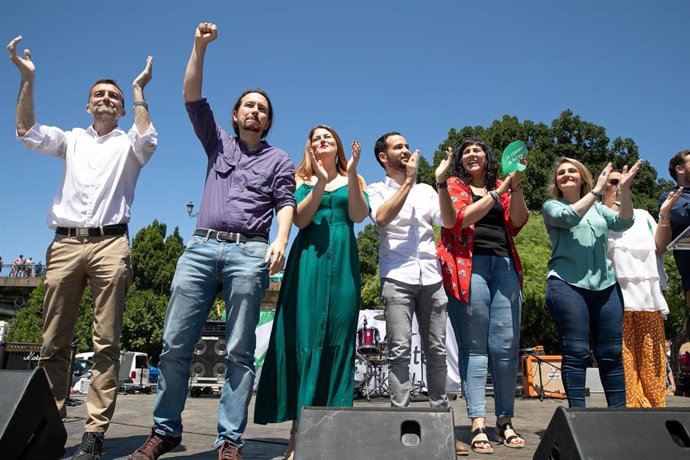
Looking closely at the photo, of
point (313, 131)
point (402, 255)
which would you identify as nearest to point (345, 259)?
point (402, 255)

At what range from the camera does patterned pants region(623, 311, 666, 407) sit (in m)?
3.94

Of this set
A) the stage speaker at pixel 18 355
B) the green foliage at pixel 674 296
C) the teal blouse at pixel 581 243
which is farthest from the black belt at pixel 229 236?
the green foliage at pixel 674 296

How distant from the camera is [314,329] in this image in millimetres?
3141

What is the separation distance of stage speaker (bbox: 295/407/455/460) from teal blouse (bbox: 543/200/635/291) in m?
1.93

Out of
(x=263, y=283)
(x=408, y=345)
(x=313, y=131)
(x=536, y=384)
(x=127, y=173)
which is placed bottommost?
(x=536, y=384)

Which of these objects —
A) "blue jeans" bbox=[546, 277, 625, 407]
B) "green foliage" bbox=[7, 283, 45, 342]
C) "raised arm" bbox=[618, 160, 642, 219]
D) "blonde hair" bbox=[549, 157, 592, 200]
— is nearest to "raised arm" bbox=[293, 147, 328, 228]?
"blue jeans" bbox=[546, 277, 625, 407]

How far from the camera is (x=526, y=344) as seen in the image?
72.9 ft

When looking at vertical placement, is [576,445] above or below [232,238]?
below

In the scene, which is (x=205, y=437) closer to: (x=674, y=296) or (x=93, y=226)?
(x=93, y=226)

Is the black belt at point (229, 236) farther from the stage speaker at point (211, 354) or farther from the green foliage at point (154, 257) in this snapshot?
the green foliage at point (154, 257)

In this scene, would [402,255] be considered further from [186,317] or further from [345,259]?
[186,317]

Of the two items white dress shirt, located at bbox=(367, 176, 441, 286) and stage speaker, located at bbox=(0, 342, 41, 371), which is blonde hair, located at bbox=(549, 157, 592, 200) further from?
stage speaker, located at bbox=(0, 342, 41, 371)

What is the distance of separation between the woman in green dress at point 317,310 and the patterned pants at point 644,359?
2131 mm

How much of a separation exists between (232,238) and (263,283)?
29 centimetres
